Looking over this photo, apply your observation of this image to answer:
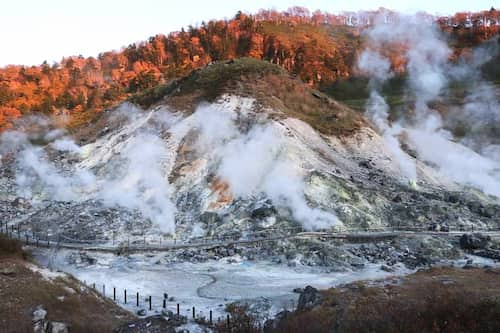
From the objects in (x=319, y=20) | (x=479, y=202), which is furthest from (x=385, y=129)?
(x=319, y=20)

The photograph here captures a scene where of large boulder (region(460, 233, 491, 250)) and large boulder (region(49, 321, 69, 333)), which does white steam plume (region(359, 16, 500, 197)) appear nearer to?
large boulder (region(460, 233, 491, 250))

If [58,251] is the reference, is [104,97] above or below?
above

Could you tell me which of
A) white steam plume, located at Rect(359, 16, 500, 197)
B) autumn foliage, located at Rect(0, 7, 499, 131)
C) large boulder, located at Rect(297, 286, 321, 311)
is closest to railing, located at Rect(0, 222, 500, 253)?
white steam plume, located at Rect(359, 16, 500, 197)

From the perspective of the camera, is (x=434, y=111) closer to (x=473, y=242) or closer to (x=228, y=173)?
(x=228, y=173)

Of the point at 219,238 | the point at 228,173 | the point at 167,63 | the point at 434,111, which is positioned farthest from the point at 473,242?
the point at 167,63

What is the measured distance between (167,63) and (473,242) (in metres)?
83.4

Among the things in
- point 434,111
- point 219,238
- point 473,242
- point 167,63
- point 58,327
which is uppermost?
point 167,63

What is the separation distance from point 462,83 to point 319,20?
208 ft

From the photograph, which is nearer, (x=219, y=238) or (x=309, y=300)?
(x=309, y=300)

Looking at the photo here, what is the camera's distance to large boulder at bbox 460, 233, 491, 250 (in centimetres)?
3819

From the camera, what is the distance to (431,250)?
123 ft

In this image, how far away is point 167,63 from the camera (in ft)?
362

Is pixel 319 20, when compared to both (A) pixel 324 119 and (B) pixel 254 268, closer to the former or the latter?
(A) pixel 324 119

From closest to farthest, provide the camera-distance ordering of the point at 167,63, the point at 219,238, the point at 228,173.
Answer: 1. the point at 219,238
2. the point at 228,173
3. the point at 167,63
